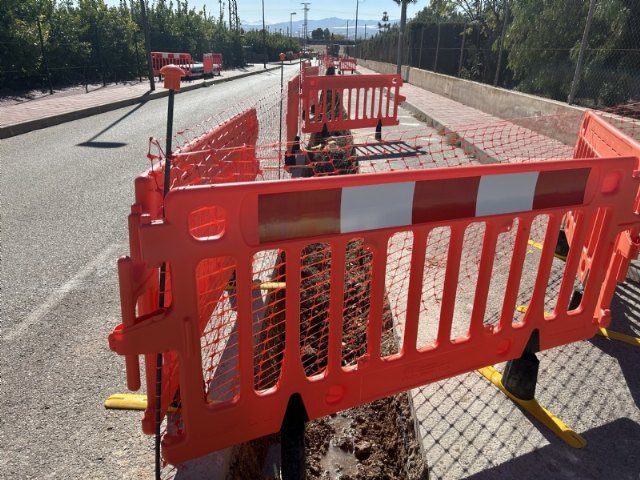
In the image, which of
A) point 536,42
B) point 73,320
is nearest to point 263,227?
point 73,320

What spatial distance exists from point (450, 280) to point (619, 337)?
1716 millimetres

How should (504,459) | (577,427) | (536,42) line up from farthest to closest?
(536,42) → (577,427) → (504,459)

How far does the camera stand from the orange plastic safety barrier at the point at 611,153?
2.92 meters

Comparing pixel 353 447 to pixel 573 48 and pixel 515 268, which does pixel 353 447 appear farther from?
pixel 573 48

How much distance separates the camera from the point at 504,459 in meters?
2.33

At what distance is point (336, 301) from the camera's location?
2098 mm

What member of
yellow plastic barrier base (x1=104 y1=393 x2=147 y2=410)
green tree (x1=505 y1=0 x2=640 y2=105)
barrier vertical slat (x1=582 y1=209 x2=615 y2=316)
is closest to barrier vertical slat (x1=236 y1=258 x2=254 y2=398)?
yellow plastic barrier base (x1=104 y1=393 x2=147 y2=410)

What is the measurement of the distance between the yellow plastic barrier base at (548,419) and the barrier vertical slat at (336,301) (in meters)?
1.16

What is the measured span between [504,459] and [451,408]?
1.25ft

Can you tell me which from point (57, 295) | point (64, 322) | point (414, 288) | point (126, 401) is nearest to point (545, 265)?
point (414, 288)

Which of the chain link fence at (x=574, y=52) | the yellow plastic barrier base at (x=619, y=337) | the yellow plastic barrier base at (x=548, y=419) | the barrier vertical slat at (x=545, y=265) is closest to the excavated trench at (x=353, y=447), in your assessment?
the yellow plastic barrier base at (x=548, y=419)

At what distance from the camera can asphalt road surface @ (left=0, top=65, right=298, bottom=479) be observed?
7.73 ft

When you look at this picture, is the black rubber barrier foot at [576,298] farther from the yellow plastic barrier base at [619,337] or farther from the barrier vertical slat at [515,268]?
the barrier vertical slat at [515,268]

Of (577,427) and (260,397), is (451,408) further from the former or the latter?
(260,397)
